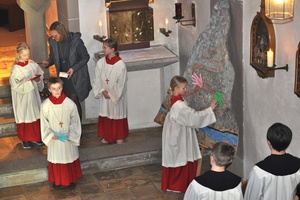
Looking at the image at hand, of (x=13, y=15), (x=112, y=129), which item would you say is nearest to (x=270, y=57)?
(x=112, y=129)

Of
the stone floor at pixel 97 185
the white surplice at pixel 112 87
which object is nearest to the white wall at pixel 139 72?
the stone floor at pixel 97 185

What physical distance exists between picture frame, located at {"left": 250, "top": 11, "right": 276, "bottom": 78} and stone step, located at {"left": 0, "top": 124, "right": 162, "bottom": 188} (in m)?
2.38

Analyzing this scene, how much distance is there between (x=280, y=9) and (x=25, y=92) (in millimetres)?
4046

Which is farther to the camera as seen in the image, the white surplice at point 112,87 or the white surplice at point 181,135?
the white surplice at point 112,87

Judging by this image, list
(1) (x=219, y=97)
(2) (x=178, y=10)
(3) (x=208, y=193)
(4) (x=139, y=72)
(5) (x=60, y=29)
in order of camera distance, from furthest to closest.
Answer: (4) (x=139, y=72) → (2) (x=178, y=10) → (5) (x=60, y=29) → (1) (x=219, y=97) → (3) (x=208, y=193)

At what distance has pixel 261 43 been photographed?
8.55m

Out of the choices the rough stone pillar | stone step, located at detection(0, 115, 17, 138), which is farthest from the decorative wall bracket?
the rough stone pillar

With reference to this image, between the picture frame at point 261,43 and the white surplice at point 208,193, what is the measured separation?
1.76 meters

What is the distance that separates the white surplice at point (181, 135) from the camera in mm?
8938

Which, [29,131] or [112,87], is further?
[29,131]

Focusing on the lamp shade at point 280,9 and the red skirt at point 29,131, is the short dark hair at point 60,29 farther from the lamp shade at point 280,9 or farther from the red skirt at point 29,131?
the lamp shade at point 280,9

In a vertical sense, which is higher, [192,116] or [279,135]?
[279,135]

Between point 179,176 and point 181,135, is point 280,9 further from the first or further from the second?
point 179,176

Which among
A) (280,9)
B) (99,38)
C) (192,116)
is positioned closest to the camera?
(280,9)
